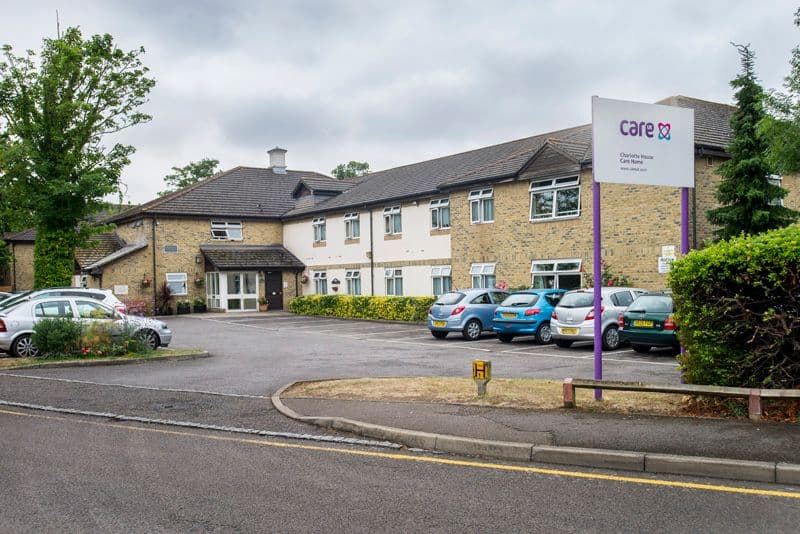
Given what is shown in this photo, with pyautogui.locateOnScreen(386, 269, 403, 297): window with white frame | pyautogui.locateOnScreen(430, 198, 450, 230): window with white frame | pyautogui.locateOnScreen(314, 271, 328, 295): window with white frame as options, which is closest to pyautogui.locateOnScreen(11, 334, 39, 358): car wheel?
pyautogui.locateOnScreen(430, 198, 450, 230): window with white frame

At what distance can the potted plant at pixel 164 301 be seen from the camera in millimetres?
39312

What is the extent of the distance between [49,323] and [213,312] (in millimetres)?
24765

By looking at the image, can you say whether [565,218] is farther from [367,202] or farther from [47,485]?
[47,485]

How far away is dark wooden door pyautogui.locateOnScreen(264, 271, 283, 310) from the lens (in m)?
42.7

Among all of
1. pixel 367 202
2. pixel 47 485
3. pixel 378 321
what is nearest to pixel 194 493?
pixel 47 485

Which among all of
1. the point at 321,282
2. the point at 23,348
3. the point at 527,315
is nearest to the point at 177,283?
the point at 321,282

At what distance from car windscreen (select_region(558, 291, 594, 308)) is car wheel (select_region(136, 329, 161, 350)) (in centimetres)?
1023

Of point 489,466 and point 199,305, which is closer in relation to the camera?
point 489,466

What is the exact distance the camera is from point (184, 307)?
4025cm

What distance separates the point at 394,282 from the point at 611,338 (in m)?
18.5

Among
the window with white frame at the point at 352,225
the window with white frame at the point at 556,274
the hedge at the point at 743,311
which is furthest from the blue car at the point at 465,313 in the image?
the window with white frame at the point at 352,225

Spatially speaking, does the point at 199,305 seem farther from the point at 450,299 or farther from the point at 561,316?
the point at 561,316

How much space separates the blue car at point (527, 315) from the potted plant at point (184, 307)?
24064mm

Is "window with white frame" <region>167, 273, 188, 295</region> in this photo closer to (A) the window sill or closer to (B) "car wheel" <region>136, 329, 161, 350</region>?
(A) the window sill
